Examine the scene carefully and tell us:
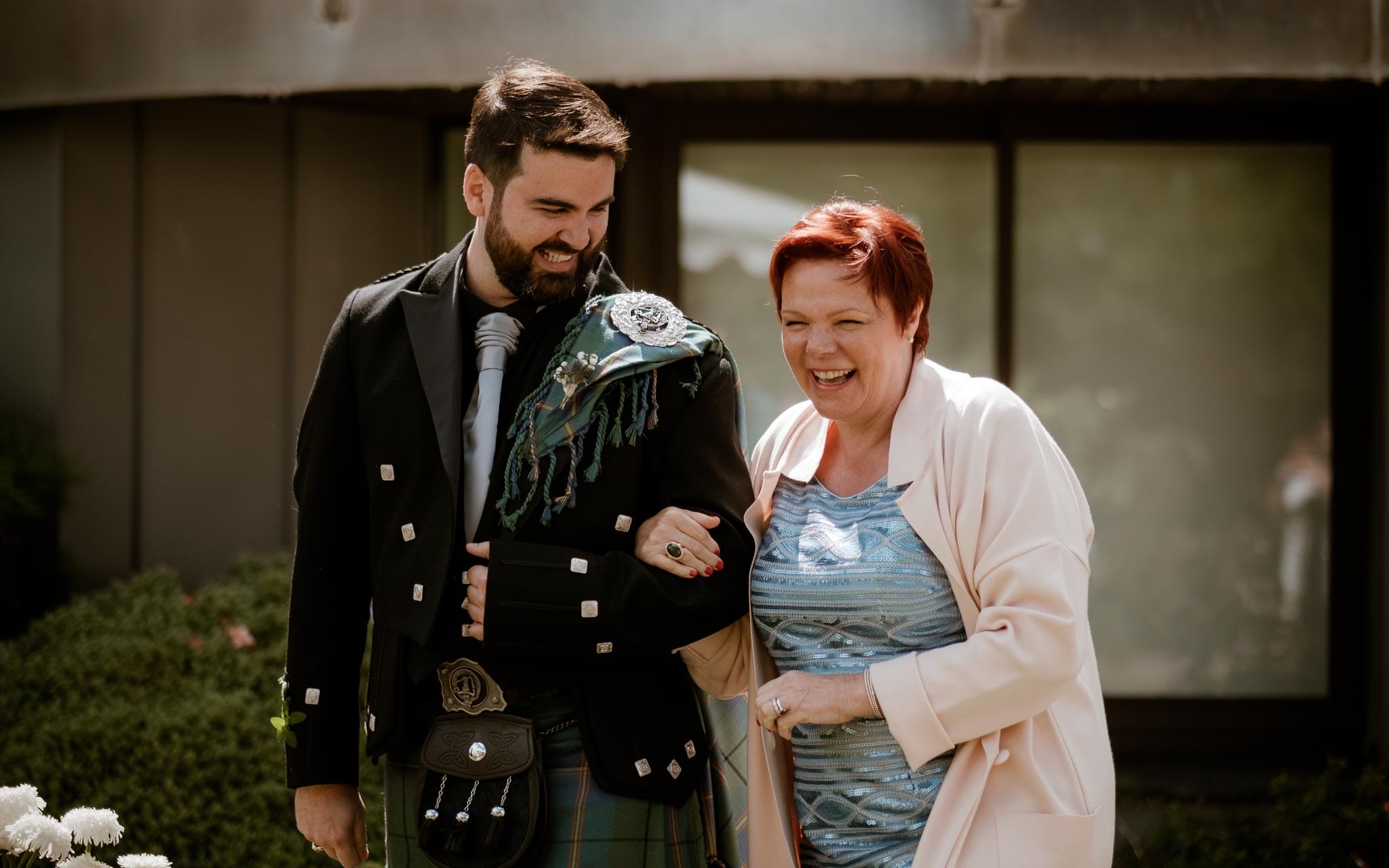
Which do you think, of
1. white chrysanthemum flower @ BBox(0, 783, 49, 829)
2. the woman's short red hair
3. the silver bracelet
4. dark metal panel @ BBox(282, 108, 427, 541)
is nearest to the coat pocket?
the silver bracelet

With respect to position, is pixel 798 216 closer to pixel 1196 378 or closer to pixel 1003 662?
pixel 1196 378

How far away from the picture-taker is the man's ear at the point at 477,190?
2.41 meters

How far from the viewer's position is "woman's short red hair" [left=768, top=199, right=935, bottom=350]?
2219 millimetres

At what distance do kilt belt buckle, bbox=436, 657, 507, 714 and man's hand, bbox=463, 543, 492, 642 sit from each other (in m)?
0.07

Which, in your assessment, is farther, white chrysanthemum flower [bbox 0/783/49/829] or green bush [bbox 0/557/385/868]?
green bush [bbox 0/557/385/868]

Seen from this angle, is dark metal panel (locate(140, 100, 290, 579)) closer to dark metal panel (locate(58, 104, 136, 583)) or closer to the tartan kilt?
dark metal panel (locate(58, 104, 136, 583))

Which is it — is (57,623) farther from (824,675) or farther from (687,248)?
(824,675)

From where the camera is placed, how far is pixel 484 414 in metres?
2.34

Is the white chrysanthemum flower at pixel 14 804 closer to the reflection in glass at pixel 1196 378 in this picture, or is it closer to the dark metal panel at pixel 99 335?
the dark metal panel at pixel 99 335

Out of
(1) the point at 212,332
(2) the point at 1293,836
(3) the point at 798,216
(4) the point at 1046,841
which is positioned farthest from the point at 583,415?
(1) the point at 212,332

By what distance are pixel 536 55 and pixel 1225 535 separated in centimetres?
358

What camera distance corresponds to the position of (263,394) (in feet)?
18.9

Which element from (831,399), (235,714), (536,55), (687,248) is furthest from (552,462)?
(687,248)

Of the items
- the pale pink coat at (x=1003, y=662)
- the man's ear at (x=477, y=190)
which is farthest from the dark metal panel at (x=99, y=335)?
the pale pink coat at (x=1003, y=662)
